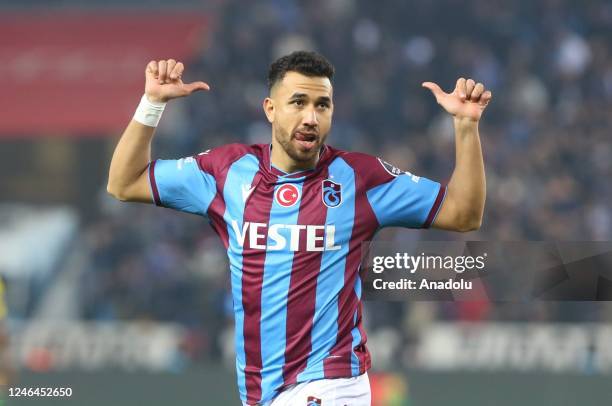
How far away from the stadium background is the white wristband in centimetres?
545

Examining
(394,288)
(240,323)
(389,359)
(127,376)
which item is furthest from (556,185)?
(240,323)

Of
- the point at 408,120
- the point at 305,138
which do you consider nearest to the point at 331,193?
the point at 305,138

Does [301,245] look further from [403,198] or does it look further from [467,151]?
[467,151]

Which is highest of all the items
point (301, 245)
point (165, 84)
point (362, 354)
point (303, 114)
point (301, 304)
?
point (165, 84)

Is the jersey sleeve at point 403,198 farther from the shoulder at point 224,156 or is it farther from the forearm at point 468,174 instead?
the shoulder at point 224,156

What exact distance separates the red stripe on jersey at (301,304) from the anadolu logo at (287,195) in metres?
0.08

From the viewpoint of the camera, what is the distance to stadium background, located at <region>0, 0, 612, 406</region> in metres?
11.4

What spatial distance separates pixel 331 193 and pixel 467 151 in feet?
1.71

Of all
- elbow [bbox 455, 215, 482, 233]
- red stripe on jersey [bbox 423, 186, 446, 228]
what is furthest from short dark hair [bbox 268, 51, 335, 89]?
elbow [bbox 455, 215, 482, 233]

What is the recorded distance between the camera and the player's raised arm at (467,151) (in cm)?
430

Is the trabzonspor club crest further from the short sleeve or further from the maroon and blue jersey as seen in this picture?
the short sleeve

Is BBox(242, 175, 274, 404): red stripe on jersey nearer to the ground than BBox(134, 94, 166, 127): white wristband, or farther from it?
nearer to the ground

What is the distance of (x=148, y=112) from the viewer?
453 cm

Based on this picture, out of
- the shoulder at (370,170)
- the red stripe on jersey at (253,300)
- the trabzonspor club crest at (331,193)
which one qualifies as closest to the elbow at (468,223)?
the shoulder at (370,170)
